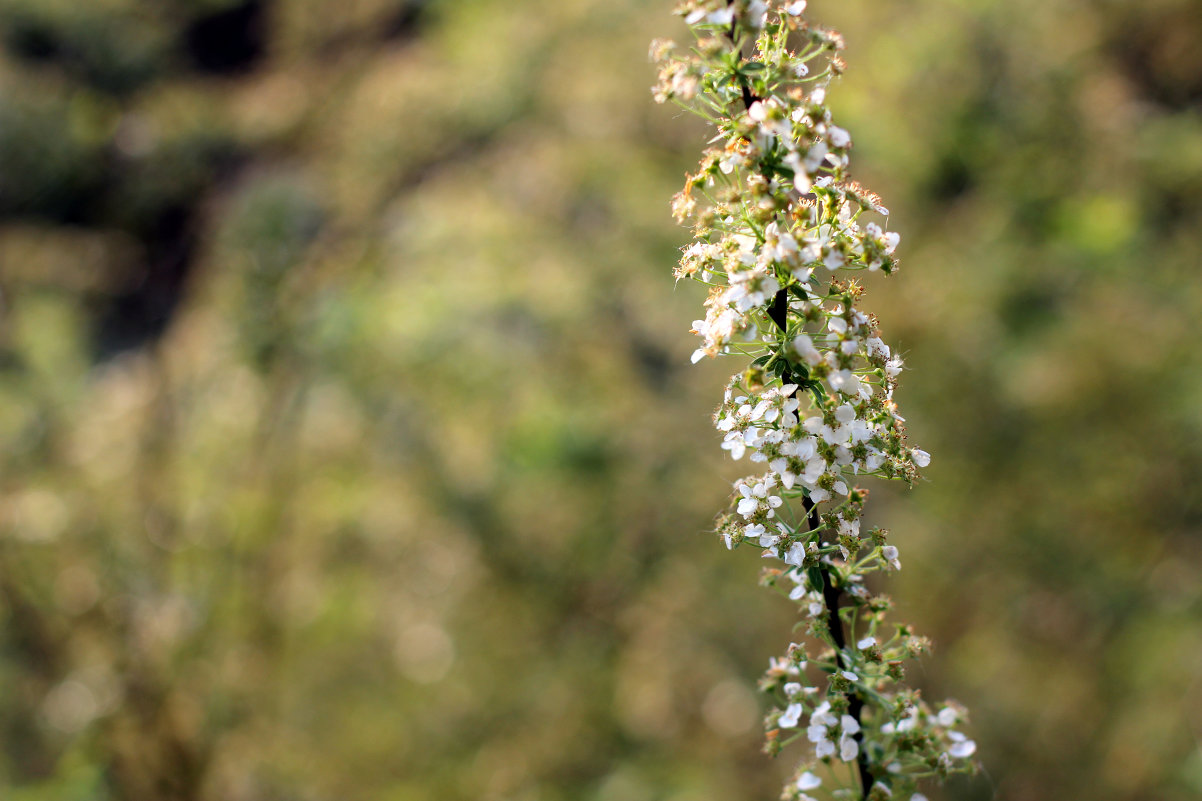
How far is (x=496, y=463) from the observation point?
448cm

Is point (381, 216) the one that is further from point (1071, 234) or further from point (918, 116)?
point (1071, 234)

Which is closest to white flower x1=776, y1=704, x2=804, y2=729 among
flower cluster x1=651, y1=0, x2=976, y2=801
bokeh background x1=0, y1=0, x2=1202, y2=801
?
flower cluster x1=651, y1=0, x2=976, y2=801

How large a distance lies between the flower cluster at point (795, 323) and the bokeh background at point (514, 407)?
9.80 ft

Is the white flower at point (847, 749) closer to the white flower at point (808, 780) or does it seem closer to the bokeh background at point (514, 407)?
the white flower at point (808, 780)

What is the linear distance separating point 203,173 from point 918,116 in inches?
144

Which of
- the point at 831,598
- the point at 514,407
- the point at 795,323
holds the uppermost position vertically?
the point at 514,407

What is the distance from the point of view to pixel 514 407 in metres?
4.57

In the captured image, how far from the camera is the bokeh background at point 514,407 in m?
3.62

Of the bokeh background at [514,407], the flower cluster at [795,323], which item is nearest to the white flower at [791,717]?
the flower cluster at [795,323]

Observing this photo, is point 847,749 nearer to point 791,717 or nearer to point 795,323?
point 791,717

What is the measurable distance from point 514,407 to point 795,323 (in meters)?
3.84

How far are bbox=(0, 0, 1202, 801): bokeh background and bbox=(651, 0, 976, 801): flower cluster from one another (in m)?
2.99

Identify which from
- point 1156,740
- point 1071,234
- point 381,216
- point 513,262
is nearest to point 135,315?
point 381,216

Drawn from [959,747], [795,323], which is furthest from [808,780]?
[795,323]
